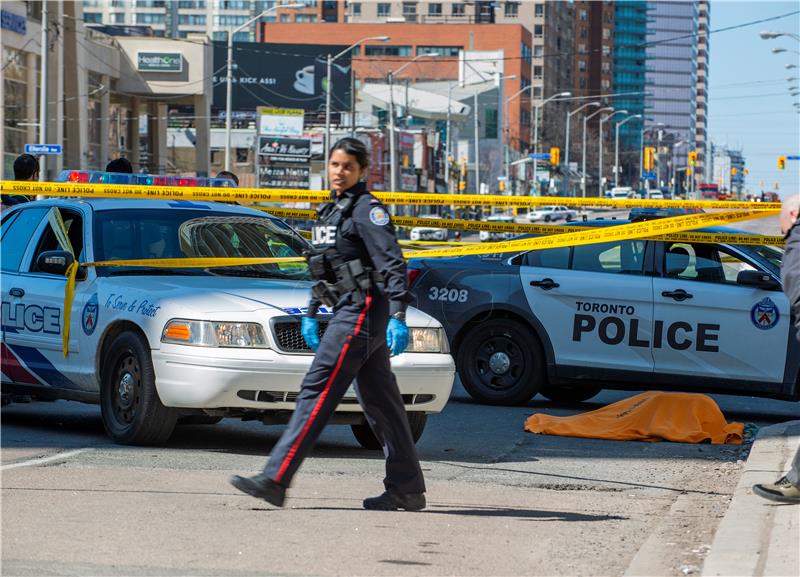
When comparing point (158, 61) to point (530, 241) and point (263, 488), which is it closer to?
point (530, 241)

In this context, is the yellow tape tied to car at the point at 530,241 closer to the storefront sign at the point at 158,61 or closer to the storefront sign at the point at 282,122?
the storefront sign at the point at 158,61

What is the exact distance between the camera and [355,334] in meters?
6.50

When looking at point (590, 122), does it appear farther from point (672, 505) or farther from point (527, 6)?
point (672, 505)

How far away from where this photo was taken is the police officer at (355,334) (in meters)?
6.42

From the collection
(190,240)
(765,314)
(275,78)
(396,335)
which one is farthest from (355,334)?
(275,78)

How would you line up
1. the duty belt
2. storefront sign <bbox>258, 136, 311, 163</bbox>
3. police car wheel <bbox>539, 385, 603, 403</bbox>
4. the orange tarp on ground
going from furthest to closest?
storefront sign <bbox>258, 136, 311, 163</bbox>
police car wheel <bbox>539, 385, 603, 403</bbox>
the orange tarp on ground
the duty belt

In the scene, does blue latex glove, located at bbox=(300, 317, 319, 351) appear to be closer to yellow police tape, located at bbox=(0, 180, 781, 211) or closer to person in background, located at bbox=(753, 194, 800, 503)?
person in background, located at bbox=(753, 194, 800, 503)

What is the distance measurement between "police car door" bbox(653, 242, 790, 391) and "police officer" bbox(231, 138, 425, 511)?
5217 mm

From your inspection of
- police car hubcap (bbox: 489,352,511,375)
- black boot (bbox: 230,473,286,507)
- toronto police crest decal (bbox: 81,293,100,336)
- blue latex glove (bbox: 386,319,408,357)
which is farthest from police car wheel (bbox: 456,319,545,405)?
black boot (bbox: 230,473,286,507)

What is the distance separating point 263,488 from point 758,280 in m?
6.34

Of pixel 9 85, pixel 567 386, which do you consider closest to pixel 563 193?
pixel 9 85

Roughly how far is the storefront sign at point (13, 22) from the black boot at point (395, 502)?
1658 inches

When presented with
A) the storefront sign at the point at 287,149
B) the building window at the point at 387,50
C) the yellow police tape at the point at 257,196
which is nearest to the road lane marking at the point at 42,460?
the yellow police tape at the point at 257,196

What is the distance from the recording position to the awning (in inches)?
4808
